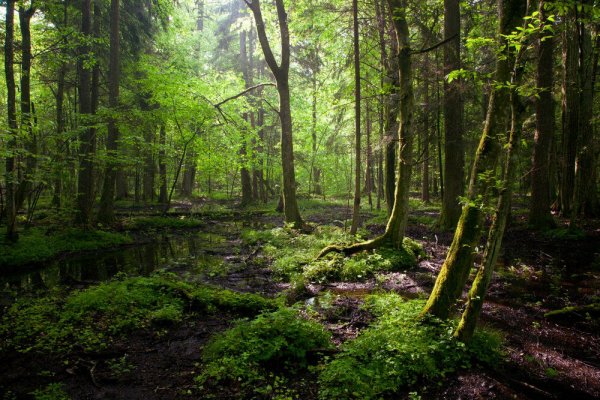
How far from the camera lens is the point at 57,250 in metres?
10.8

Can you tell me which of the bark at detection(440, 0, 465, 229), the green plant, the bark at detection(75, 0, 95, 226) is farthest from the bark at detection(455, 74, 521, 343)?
the bark at detection(75, 0, 95, 226)

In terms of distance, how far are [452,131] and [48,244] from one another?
14560mm

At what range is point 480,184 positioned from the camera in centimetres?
475

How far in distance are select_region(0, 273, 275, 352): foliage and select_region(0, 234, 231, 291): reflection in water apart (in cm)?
175

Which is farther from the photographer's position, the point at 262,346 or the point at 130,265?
the point at 130,265

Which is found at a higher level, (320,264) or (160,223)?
(160,223)

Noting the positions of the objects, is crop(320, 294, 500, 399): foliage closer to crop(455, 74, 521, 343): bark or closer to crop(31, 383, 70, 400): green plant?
crop(455, 74, 521, 343): bark

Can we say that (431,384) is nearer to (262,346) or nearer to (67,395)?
(262,346)

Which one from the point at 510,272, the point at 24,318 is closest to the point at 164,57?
the point at 24,318

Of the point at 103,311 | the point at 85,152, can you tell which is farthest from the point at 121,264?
the point at 85,152

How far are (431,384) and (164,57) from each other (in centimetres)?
2697

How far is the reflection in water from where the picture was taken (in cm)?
830

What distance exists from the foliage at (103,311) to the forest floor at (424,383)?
0.27 metres

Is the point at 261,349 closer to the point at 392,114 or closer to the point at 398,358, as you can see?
the point at 398,358
